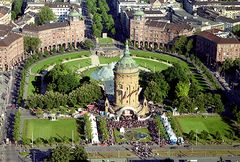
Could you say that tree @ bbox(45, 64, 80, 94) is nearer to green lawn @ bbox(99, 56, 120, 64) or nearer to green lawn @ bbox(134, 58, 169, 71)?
green lawn @ bbox(134, 58, 169, 71)

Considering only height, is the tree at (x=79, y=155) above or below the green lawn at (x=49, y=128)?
above

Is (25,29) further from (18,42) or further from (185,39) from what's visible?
(185,39)

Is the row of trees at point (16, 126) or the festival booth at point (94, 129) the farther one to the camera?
the row of trees at point (16, 126)

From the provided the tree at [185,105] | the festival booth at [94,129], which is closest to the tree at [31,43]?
the festival booth at [94,129]

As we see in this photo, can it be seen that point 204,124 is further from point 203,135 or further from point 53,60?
point 53,60

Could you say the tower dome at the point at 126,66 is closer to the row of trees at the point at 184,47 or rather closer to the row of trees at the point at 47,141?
the row of trees at the point at 47,141

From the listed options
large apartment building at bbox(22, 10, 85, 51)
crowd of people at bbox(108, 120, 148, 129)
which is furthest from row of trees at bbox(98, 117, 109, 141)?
large apartment building at bbox(22, 10, 85, 51)
